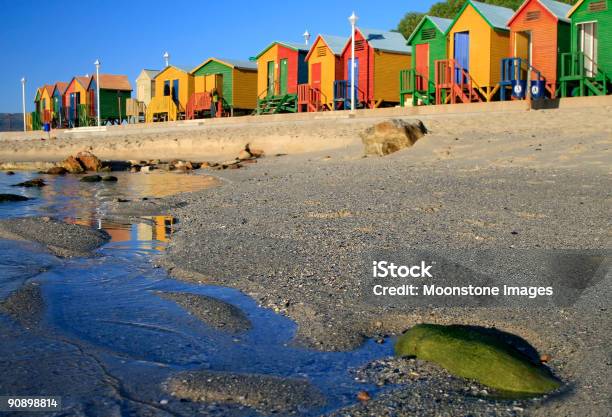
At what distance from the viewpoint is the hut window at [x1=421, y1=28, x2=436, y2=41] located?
25359mm

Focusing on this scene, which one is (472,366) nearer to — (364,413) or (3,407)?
(364,413)

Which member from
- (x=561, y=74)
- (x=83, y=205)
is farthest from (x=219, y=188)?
(x=561, y=74)

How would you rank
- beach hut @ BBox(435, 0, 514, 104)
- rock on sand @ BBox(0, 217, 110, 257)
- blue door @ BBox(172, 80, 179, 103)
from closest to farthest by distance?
rock on sand @ BBox(0, 217, 110, 257), beach hut @ BBox(435, 0, 514, 104), blue door @ BBox(172, 80, 179, 103)

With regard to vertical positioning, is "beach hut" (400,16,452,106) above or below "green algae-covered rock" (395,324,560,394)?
above

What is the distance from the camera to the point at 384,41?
29156mm

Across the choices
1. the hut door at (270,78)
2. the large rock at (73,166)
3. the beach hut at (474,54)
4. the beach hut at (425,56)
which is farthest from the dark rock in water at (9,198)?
the hut door at (270,78)

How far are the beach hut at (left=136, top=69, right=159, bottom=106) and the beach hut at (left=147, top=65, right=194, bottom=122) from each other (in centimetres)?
283

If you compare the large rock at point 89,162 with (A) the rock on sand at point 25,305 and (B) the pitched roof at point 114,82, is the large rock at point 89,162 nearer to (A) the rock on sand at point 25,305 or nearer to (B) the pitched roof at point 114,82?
(A) the rock on sand at point 25,305

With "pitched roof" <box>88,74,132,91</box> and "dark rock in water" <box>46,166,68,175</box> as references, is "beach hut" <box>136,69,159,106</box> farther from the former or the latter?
"dark rock in water" <box>46,166,68,175</box>

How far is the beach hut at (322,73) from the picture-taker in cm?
2938

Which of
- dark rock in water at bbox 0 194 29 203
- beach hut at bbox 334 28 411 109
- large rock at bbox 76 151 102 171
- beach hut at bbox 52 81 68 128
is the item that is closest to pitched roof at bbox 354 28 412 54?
beach hut at bbox 334 28 411 109

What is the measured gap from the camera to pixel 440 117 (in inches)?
773

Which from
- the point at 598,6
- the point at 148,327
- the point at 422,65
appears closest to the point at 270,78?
the point at 422,65

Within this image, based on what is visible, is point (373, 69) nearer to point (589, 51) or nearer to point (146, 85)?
point (589, 51)
